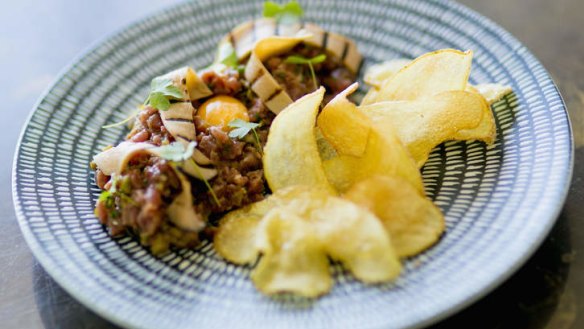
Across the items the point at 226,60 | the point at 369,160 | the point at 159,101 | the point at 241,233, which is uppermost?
the point at 159,101

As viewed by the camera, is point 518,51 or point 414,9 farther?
point 414,9

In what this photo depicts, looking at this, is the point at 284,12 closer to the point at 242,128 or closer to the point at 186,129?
the point at 242,128

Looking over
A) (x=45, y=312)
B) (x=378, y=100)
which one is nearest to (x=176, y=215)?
(x=45, y=312)

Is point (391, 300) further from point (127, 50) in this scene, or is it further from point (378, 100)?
point (127, 50)

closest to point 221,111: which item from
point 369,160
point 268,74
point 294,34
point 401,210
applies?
point 268,74

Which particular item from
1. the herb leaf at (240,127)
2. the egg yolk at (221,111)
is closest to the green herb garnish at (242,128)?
the herb leaf at (240,127)

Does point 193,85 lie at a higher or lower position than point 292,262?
higher
